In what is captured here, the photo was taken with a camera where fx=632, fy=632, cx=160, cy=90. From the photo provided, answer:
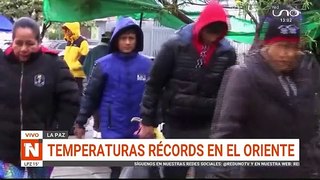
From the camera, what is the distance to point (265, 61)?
3395 mm

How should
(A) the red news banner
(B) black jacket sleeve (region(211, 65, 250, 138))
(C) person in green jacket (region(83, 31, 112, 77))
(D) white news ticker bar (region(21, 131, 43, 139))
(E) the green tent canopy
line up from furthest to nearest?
(C) person in green jacket (region(83, 31, 112, 77))
(E) the green tent canopy
(D) white news ticker bar (region(21, 131, 43, 139))
(A) the red news banner
(B) black jacket sleeve (region(211, 65, 250, 138))

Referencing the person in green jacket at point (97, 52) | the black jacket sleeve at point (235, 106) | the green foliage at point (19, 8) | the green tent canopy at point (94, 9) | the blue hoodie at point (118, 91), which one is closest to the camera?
the black jacket sleeve at point (235, 106)

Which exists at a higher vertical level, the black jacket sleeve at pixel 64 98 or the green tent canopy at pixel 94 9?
the green tent canopy at pixel 94 9

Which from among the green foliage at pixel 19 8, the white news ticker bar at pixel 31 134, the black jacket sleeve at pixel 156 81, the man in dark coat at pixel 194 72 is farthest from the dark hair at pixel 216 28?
the green foliage at pixel 19 8

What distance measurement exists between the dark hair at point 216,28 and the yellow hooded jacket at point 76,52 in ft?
17.5

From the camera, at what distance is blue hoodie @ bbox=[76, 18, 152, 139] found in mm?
5309

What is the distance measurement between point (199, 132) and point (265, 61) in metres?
1.39

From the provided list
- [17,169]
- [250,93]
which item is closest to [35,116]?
[17,169]

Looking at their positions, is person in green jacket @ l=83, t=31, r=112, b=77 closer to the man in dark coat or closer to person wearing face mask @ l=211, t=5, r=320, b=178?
the man in dark coat

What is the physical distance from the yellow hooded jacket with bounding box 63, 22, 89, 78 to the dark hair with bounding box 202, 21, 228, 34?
210 inches

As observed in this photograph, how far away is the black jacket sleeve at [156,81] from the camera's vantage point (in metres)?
4.69

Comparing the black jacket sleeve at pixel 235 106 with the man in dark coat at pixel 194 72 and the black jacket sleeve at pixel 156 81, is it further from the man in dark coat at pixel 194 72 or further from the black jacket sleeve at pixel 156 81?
the black jacket sleeve at pixel 156 81

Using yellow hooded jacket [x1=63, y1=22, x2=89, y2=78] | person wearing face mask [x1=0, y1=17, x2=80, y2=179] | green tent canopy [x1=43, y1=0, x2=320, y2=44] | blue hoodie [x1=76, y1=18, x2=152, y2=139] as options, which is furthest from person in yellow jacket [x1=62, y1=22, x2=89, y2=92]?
person wearing face mask [x1=0, y1=17, x2=80, y2=179]

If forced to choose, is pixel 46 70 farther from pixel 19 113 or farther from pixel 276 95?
pixel 276 95
